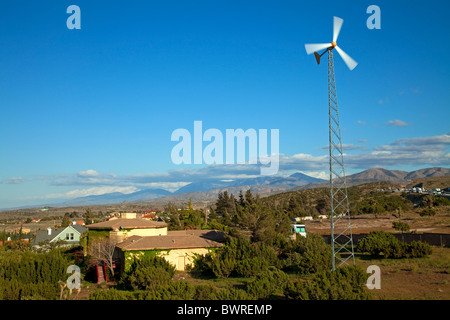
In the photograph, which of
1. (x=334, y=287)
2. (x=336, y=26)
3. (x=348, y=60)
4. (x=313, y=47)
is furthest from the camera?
(x=313, y=47)

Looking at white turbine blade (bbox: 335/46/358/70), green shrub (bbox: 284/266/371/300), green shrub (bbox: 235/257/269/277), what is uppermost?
white turbine blade (bbox: 335/46/358/70)

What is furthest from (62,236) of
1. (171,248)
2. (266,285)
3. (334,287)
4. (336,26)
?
(334,287)

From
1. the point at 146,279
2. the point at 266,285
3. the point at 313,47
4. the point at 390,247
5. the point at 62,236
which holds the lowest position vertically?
the point at 62,236

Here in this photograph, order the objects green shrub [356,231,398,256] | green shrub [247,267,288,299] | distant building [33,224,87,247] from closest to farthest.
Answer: green shrub [247,267,288,299]
green shrub [356,231,398,256]
distant building [33,224,87,247]

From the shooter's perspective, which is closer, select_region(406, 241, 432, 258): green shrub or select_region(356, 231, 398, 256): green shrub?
select_region(406, 241, 432, 258): green shrub

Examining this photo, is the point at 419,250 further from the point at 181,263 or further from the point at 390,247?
the point at 181,263

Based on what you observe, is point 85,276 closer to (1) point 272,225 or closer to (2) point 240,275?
(2) point 240,275

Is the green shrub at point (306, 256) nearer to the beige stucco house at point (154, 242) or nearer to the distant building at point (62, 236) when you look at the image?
the beige stucco house at point (154, 242)

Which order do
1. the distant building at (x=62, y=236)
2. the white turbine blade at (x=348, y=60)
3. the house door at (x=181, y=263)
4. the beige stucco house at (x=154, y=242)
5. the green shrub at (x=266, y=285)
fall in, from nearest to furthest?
1. the green shrub at (x=266, y=285)
2. the white turbine blade at (x=348, y=60)
3. the beige stucco house at (x=154, y=242)
4. the house door at (x=181, y=263)
5. the distant building at (x=62, y=236)

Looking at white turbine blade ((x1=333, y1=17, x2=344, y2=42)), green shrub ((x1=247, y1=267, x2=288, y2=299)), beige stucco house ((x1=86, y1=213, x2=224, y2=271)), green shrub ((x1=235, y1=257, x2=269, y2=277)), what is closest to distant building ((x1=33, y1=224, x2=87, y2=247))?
beige stucco house ((x1=86, y1=213, x2=224, y2=271))

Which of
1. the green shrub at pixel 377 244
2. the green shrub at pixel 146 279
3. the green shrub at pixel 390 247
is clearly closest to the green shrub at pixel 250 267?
the green shrub at pixel 146 279

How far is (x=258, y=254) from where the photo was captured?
98.8 ft

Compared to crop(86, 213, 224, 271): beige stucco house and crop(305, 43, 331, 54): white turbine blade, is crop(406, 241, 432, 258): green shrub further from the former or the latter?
crop(305, 43, 331, 54): white turbine blade
